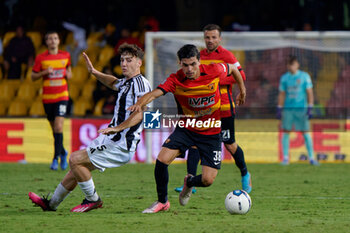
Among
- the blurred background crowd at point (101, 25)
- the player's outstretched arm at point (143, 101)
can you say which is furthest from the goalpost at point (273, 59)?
the player's outstretched arm at point (143, 101)

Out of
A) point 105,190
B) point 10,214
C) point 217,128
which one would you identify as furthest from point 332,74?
point 10,214

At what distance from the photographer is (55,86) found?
39.3ft

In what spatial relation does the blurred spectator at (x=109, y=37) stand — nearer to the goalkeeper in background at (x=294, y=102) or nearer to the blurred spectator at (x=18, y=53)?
the blurred spectator at (x=18, y=53)

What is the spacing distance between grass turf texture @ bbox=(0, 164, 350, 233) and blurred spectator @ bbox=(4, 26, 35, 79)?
15.3 ft

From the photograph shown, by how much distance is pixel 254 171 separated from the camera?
40.8ft

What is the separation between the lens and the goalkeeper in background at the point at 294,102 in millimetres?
13688

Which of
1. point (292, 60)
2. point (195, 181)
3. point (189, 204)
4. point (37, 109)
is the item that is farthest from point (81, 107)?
point (195, 181)

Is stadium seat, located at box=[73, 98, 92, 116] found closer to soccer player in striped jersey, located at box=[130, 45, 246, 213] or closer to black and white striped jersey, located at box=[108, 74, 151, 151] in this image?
soccer player in striped jersey, located at box=[130, 45, 246, 213]

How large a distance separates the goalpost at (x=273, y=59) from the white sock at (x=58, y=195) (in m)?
7.12

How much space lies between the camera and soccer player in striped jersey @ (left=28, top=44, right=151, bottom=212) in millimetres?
7008

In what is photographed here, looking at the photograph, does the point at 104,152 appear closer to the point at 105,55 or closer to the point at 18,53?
the point at 105,55

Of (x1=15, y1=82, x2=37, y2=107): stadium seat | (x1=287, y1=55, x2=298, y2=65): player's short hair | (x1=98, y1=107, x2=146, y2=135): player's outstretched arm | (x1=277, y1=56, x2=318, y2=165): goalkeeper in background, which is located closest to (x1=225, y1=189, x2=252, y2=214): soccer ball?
(x1=98, y1=107, x2=146, y2=135): player's outstretched arm

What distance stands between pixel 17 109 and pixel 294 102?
628 centimetres

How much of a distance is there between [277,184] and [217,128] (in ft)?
10.3
